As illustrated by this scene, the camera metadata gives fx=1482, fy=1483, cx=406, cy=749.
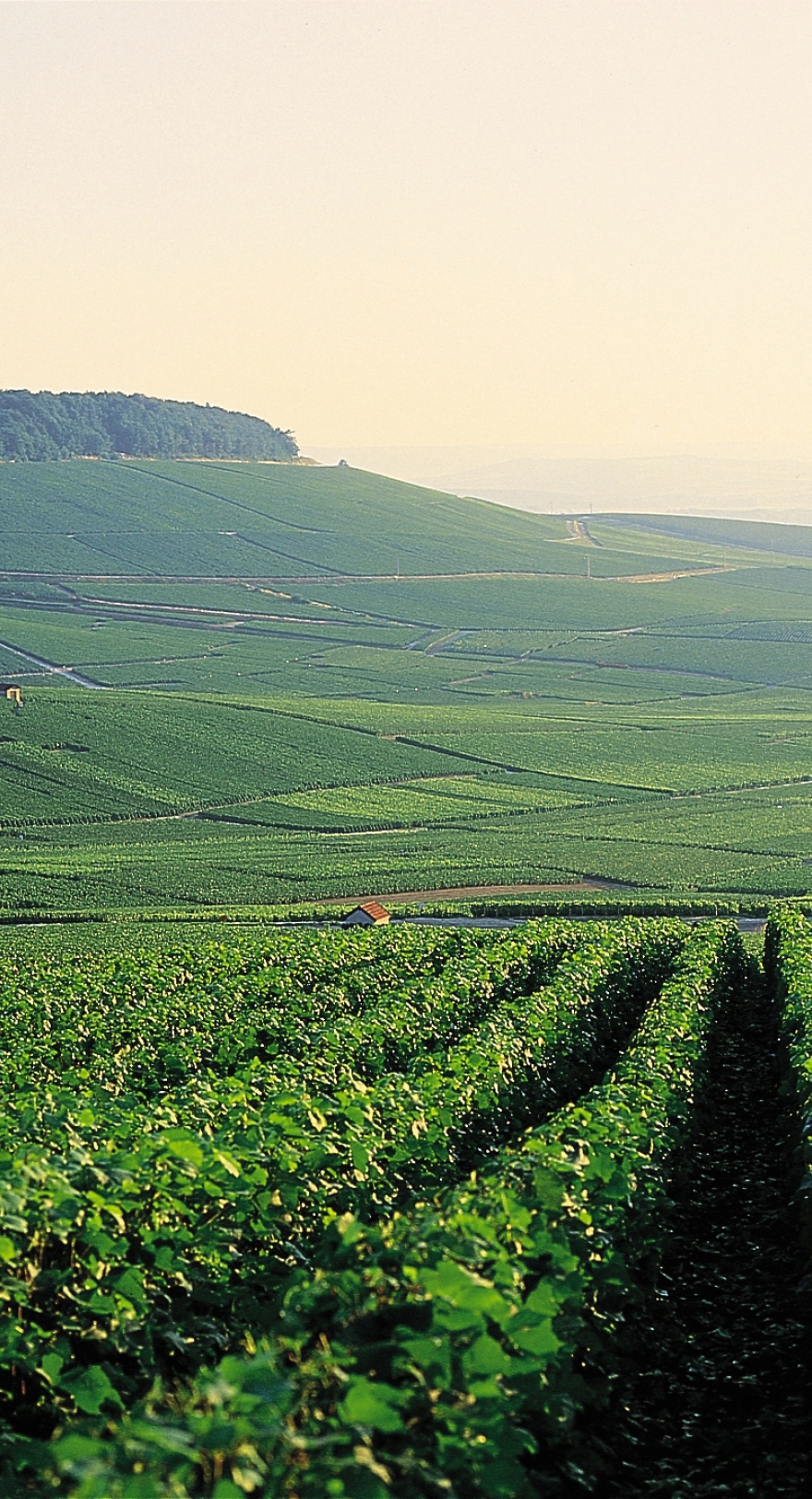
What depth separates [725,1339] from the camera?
1128 cm

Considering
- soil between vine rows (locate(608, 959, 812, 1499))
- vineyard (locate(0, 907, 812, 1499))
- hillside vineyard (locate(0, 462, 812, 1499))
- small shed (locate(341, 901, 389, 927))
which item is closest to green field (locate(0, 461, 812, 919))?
hillside vineyard (locate(0, 462, 812, 1499))

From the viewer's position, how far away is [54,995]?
27578mm

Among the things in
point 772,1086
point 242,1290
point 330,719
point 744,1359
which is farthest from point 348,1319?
point 330,719

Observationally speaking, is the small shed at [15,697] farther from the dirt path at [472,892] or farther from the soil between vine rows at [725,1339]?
the soil between vine rows at [725,1339]

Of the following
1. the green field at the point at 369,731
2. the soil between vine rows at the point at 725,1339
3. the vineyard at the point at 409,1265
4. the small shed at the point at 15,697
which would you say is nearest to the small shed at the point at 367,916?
the green field at the point at 369,731

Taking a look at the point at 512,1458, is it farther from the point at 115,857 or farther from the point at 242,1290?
the point at 115,857

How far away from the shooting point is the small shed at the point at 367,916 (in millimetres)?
52781

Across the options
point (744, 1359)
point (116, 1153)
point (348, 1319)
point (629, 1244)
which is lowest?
point (744, 1359)

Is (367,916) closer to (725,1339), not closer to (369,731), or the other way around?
(725,1339)

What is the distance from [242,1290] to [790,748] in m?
108

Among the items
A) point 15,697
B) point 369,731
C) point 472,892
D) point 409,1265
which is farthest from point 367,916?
point 15,697

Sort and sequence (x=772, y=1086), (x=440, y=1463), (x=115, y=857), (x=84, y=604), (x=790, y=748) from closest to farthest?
1. (x=440, y=1463)
2. (x=772, y=1086)
3. (x=115, y=857)
4. (x=790, y=748)
5. (x=84, y=604)

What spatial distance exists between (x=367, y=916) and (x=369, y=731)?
5873cm

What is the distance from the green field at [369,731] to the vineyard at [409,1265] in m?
44.3
